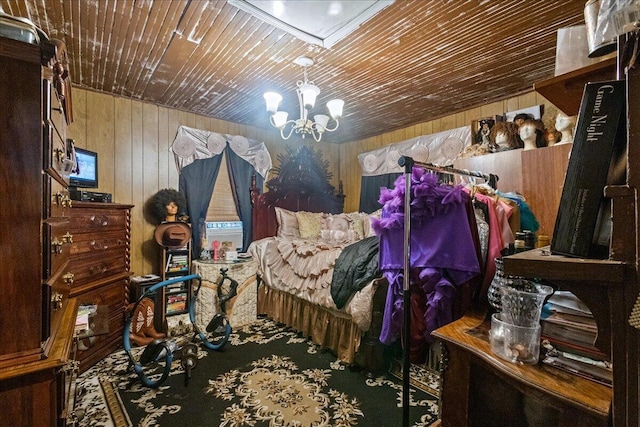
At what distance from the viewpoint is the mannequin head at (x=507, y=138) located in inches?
98.8

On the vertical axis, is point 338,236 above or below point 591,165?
below

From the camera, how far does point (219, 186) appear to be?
12.9 feet

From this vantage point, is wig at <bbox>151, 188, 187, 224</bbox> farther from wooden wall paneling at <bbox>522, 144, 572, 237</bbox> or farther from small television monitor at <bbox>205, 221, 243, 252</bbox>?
wooden wall paneling at <bbox>522, 144, 572, 237</bbox>

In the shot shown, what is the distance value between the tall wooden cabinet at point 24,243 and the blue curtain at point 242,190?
3.13 m

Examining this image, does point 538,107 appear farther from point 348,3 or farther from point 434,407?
point 434,407

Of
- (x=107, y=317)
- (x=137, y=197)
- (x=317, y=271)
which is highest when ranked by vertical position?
(x=137, y=197)

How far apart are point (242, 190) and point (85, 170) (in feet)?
5.63

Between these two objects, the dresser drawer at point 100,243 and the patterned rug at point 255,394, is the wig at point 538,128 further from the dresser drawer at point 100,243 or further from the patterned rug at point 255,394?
the dresser drawer at point 100,243

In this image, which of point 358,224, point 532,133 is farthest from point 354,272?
point 532,133

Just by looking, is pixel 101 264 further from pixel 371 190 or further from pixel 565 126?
pixel 565 126

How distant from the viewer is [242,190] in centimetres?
405

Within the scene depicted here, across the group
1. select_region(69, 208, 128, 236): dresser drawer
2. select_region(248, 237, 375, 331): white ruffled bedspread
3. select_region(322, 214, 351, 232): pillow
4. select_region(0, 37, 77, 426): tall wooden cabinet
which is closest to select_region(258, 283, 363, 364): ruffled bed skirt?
select_region(248, 237, 375, 331): white ruffled bedspread

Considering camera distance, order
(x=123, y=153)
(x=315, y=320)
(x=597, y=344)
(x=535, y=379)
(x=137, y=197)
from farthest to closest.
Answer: (x=137, y=197) < (x=123, y=153) < (x=315, y=320) < (x=535, y=379) < (x=597, y=344)

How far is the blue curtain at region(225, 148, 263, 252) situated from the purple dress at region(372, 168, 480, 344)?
2.69m
